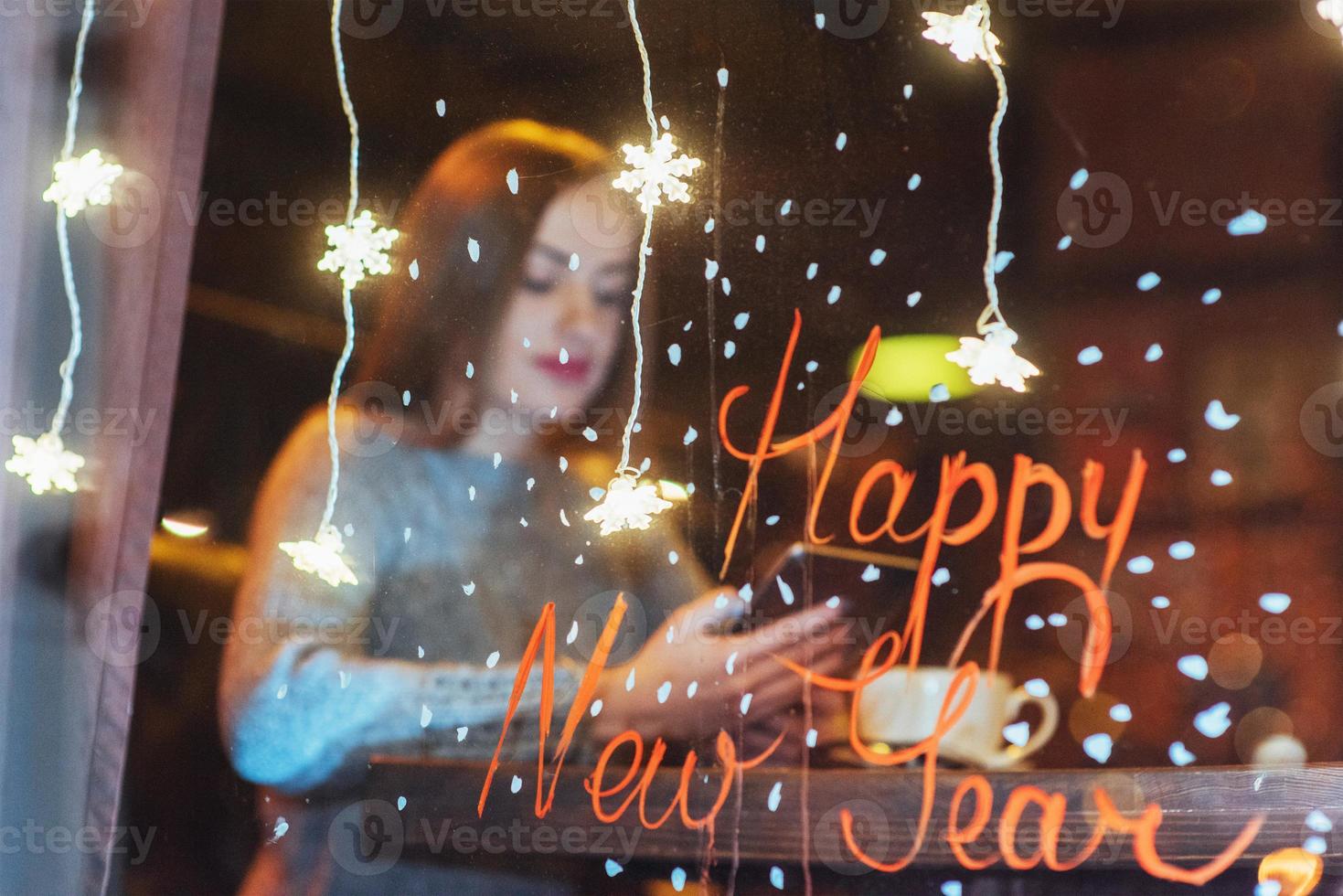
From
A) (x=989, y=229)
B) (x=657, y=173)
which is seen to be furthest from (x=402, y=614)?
(x=989, y=229)

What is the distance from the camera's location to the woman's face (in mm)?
1662

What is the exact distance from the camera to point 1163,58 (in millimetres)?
1482

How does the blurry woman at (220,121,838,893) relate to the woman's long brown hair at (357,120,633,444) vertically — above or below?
below

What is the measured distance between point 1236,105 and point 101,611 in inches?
70.9

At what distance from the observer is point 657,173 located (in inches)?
65.3

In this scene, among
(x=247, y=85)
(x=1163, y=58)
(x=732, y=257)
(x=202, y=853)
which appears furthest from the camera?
(x=247, y=85)

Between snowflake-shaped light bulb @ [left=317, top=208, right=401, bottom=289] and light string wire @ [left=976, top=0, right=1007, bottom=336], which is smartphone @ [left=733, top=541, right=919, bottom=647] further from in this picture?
snowflake-shaped light bulb @ [left=317, top=208, right=401, bottom=289]

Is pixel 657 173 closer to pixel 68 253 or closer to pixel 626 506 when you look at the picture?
pixel 626 506

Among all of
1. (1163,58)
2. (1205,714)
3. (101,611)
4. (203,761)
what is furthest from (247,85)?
(1205,714)

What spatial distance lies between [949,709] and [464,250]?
3.18 feet

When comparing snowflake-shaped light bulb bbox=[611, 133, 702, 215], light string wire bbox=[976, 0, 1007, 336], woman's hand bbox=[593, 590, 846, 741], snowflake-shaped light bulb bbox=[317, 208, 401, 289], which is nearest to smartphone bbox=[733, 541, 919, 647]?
woman's hand bbox=[593, 590, 846, 741]

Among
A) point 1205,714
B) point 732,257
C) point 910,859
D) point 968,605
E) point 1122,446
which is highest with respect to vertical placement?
point 732,257

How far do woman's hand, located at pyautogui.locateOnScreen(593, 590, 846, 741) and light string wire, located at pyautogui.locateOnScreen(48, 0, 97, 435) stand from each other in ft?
3.43

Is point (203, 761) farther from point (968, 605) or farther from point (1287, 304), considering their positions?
point (1287, 304)
